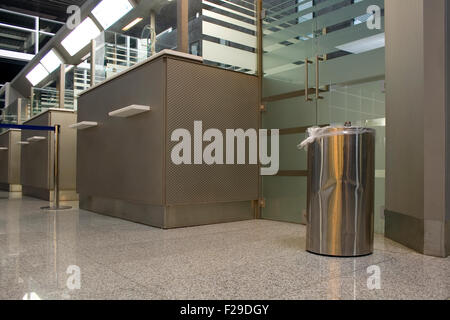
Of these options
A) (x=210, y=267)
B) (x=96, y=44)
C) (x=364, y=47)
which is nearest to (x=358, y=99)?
(x=364, y=47)

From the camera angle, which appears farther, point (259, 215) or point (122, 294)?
point (259, 215)

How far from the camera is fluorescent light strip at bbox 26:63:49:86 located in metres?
9.31

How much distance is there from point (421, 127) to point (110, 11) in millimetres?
5539

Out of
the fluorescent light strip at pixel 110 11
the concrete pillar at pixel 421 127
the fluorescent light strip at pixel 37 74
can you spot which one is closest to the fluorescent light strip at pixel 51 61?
the fluorescent light strip at pixel 37 74

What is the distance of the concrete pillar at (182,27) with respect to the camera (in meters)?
3.27

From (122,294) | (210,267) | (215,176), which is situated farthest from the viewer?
(215,176)

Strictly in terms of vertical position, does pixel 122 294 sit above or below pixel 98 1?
below

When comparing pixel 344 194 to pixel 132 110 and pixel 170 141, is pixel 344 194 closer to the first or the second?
pixel 170 141

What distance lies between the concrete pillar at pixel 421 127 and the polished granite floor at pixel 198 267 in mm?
170

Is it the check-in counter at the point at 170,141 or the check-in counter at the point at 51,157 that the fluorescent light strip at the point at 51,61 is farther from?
the check-in counter at the point at 170,141

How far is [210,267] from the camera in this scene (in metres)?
1.80

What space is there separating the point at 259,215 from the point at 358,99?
4.76ft

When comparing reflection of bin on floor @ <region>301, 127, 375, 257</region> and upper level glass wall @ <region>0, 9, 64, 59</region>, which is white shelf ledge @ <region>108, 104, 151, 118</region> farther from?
upper level glass wall @ <region>0, 9, 64, 59</region>
